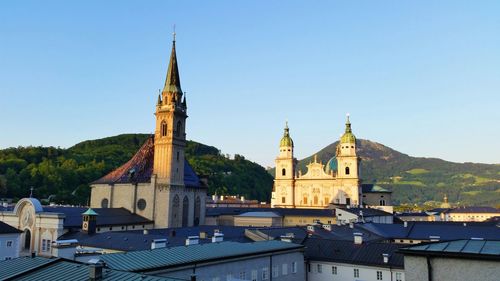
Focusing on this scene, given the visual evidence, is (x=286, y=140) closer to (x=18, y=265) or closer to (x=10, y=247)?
(x=10, y=247)

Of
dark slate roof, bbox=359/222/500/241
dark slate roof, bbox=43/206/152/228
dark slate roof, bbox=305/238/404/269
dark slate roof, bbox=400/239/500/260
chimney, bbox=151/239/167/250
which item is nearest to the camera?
dark slate roof, bbox=400/239/500/260

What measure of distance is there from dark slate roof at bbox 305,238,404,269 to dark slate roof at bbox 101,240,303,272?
17.5 feet

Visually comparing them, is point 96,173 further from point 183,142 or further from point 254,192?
point 254,192

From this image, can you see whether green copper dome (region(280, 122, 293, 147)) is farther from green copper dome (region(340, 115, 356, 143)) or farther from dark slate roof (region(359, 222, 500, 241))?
dark slate roof (region(359, 222, 500, 241))

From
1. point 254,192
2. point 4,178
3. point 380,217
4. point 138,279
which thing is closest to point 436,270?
point 138,279

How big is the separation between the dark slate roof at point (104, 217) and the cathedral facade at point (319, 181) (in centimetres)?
5581

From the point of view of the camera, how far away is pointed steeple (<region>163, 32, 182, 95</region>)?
67.5 meters

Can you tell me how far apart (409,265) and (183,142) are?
52928 millimetres

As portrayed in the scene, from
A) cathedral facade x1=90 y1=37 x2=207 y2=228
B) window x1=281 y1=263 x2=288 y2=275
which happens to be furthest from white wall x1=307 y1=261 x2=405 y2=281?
cathedral facade x1=90 y1=37 x2=207 y2=228

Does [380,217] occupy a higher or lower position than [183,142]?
lower

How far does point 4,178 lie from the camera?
10644 centimetres

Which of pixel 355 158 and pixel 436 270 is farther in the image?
pixel 355 158

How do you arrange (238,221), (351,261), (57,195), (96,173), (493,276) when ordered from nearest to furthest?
(493,276), (351,261), (238,221), (57,195), (96,173)

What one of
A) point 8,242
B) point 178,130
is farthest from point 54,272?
point 178,130
